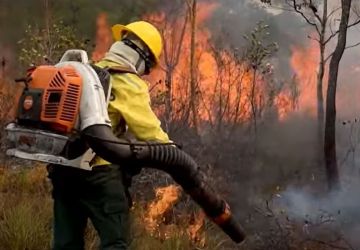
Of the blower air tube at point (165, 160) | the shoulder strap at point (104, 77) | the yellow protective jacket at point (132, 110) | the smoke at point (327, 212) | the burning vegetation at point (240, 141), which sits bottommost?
the smoke at point (327, 212)

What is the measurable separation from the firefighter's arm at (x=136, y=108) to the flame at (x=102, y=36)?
8.73 meters

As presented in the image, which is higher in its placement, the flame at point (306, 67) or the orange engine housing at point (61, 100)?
the orange engine housing at point (61, 100)

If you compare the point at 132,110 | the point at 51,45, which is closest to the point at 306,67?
the point at 51,45

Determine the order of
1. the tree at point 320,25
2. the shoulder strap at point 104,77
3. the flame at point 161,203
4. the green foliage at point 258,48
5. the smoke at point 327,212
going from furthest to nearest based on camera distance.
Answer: the tree at point 320,25 < the green foliage at point 258,48 < the smoke at point 327,212 < the flame at point 161,203 < the shoulder strap at point 104,77

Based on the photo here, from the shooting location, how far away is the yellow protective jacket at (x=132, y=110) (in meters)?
2.95

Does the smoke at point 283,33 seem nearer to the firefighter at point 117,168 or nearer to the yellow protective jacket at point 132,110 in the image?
the firefighter at point 117,168

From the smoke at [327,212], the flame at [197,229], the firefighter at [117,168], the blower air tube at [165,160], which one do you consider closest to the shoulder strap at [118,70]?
the firefighter at [117,168]

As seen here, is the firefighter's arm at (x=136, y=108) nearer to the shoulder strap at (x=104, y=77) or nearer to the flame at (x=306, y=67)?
the shoulder strap at (x=104, y=77)

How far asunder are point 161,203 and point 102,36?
6.84m

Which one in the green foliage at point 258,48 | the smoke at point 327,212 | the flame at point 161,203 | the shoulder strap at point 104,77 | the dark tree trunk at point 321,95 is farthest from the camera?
the dark tree trunk at point 321,95

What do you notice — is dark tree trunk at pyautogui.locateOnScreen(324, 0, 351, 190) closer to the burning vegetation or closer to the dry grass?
the burning vegetation

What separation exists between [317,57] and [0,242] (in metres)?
10.2

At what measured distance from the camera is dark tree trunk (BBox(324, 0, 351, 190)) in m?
9.91

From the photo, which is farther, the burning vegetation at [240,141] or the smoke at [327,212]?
the smoke at [327,212]
